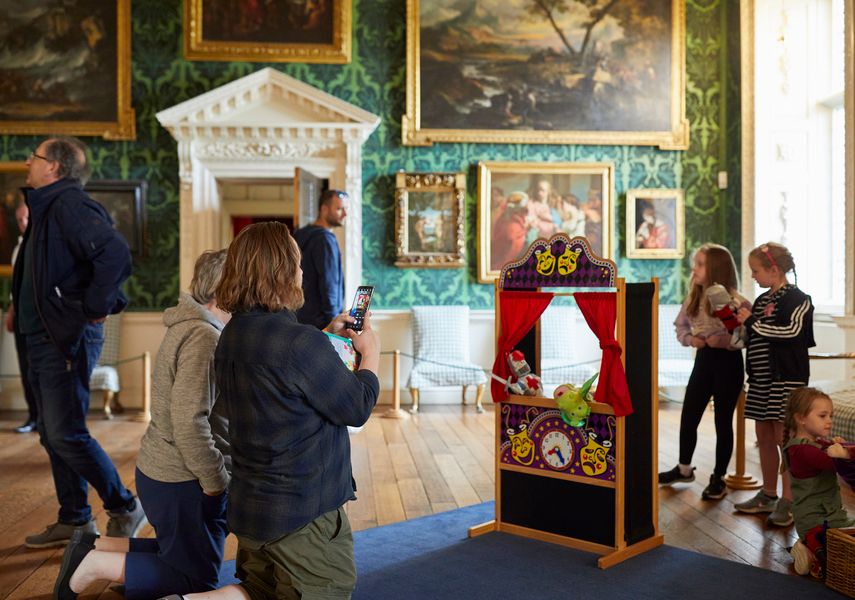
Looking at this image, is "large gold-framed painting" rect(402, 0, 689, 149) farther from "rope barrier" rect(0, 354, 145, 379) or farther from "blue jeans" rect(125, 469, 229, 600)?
"blue jeans" rect(125, 469, 229, 600)

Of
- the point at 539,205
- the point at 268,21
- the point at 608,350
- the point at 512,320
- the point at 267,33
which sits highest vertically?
the point at 268,21

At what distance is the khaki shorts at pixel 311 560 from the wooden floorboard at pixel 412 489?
1.19 m

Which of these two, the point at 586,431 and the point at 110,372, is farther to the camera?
the point at 110,372

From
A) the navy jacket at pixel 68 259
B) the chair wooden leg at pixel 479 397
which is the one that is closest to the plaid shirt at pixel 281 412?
the navy jacket at pixel 68 259

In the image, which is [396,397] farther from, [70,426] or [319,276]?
[70,426]

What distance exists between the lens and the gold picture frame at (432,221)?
9.80 meters

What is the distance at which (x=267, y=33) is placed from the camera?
968 centimetres

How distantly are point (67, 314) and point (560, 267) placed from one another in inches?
96.2

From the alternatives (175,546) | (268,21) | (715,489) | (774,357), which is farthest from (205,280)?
(268,21)

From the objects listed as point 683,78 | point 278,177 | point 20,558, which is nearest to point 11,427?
point 278,177

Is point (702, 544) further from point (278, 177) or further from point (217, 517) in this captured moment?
point (278, 177)

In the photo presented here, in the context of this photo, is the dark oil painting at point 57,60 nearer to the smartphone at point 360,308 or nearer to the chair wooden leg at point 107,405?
the chair wooden leg at point 107,405

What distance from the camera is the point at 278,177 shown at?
31.4 feet

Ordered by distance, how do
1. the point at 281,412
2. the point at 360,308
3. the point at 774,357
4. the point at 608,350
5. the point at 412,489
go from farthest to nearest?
the point at 412,489 → the point at 774,357 → the point at 608,350 → the point at 360,308 → the point at 281,412
